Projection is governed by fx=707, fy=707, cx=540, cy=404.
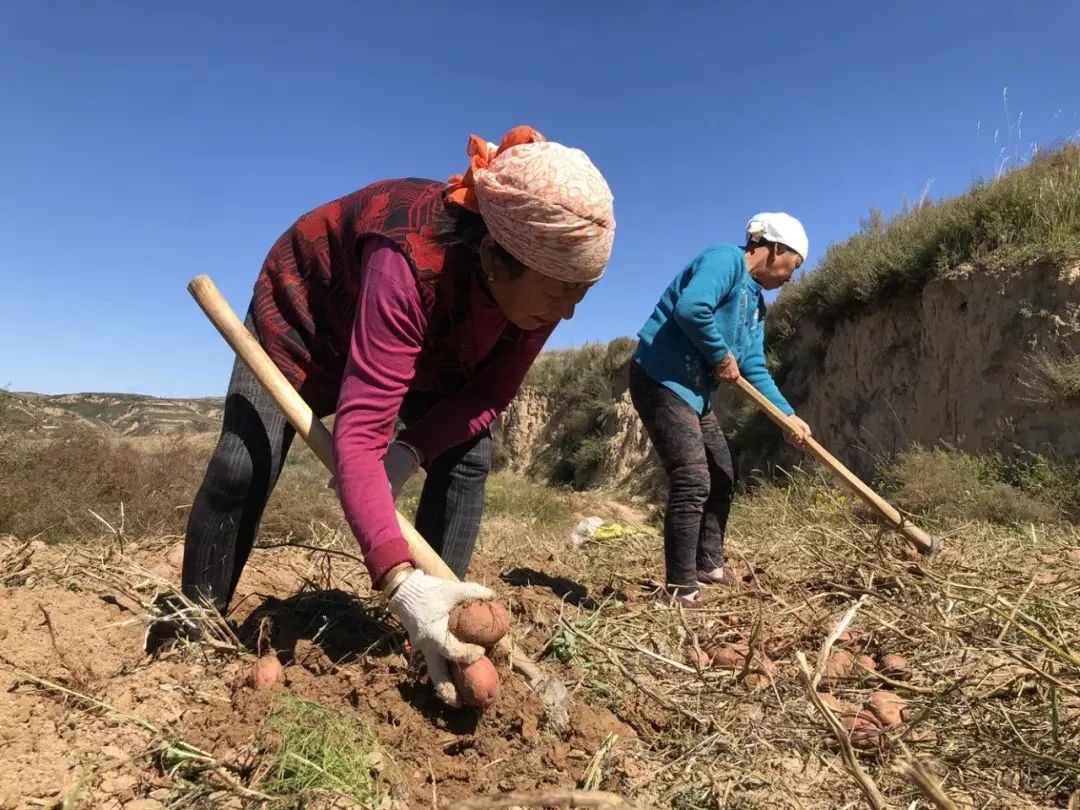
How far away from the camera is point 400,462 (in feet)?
6.92

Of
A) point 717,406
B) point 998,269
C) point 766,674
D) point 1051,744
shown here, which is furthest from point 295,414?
point 717,406

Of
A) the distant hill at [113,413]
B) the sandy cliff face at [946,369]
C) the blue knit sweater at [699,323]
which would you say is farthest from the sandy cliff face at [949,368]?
the distant hill at [113,413]

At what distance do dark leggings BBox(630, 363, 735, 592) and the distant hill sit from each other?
6382mm

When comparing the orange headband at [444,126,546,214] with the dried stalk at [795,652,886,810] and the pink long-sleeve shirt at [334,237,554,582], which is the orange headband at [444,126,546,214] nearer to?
A: the pink long-sleeve shirt at [334,237,554,582]

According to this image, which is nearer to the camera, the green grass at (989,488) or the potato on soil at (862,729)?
the potato on soil at (862,729)

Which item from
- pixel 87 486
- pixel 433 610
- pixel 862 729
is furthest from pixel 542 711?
pixel 87 486

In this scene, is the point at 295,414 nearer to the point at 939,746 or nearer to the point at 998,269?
the point at 939,746

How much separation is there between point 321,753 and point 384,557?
0.40 meters

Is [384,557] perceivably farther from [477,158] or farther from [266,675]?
[477,158]

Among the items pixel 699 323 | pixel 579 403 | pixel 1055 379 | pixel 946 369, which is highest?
pixel 579 403

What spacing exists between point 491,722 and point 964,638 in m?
1.49

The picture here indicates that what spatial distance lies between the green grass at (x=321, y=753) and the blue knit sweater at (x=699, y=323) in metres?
2.08

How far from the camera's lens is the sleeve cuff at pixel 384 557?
58.9 inches

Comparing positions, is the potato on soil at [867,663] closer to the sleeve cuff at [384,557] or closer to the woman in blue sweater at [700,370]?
the woman in blue sweater at [700,370]
